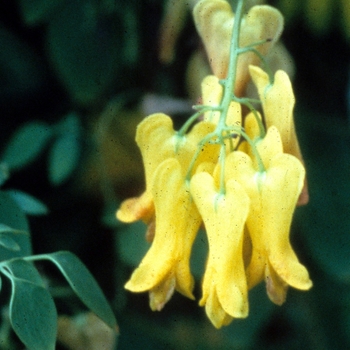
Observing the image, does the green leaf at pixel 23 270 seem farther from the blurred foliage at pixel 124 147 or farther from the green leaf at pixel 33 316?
the blurred foliage at pixel 124 147

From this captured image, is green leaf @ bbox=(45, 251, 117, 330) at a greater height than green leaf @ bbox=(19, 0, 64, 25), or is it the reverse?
green leaf @ bbox=(19, 0, 64, 25)

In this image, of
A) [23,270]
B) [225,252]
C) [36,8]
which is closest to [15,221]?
[23,270]

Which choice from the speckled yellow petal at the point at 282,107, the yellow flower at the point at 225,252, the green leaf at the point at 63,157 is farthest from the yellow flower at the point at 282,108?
the green leaf at the point at 63,157

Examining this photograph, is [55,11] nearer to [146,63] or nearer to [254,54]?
[146,63]

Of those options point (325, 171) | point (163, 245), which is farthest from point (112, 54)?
point (163, 245)

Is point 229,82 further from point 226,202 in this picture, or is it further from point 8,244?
point 8,244

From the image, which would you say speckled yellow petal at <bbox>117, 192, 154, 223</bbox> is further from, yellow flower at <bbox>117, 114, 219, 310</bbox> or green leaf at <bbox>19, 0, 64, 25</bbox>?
green leaf at <bbox>19, 0, 64, 25</bbox>

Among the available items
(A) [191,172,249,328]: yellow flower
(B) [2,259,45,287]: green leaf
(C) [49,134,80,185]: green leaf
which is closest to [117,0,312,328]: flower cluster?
(A) [191,172,249,328]: yellow flower
